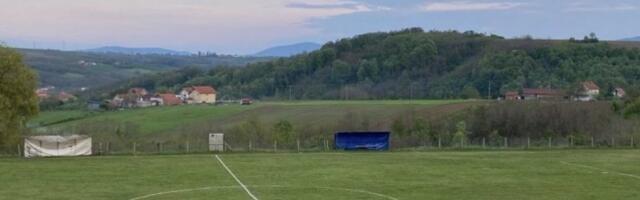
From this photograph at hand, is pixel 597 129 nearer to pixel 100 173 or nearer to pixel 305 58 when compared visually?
pixel 100 173

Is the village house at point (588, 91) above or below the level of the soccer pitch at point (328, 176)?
above

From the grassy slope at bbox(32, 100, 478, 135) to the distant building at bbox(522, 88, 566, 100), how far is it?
6489 millimetres

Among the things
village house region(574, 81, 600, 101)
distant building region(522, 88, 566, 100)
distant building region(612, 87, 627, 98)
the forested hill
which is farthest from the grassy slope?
distant building region(612, 87, 627, 98)

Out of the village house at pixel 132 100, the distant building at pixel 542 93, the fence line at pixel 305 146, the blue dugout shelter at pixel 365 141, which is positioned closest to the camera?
the fence line at pixel 305 146

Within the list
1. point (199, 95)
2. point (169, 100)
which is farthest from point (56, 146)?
point (199, 95)

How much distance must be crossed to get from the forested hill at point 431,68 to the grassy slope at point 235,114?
11.7 m

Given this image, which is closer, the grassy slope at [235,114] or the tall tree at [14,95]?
the tall tree at [14,95]

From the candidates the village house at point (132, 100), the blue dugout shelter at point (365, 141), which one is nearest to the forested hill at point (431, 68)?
the village house at point (132, 100)

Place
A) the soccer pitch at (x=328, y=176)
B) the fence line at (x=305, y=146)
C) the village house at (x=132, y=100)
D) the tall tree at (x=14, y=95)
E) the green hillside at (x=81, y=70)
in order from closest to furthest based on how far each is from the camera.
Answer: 1. the soccer pitch at (x=328, y=176)
2. the tall tree at (x=14, y=95)
3. the fence line at (x=305, y=146)
4. the village house at (x=132, y=100)
5. the green hillside at (x=81, y=70)

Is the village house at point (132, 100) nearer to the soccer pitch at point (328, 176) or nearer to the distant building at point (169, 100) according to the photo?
the distant building at point (169, 100)

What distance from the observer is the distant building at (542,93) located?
7429 centimetres

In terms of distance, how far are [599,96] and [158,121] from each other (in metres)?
36.8

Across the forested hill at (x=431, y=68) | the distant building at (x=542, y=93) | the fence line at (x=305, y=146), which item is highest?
the forested hill at (x=431, y=68)

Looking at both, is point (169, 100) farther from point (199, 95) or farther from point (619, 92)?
point (619, 92)
